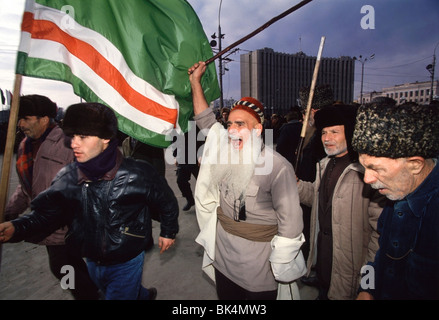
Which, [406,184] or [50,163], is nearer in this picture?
[406,184]

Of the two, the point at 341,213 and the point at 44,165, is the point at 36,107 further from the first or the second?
the point at 341,213

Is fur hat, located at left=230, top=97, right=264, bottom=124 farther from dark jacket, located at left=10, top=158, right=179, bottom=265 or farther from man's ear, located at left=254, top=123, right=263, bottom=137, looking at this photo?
dark jacket, located at left=10, top=158, right=179, bottom=265

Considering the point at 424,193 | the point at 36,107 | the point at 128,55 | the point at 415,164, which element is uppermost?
the point at 128,55

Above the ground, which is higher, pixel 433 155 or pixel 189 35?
pixel 189 35

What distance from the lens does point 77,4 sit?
2.26 metres

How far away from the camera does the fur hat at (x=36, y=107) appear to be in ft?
7.82

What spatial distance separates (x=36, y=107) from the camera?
2.42m

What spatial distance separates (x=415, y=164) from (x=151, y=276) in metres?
3.08

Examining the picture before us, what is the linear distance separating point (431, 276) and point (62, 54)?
303 cm

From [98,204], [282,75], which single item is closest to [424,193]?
[98,204]

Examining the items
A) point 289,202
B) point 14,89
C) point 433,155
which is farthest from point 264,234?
point 14,89

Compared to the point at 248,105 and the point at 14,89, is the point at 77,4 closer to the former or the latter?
the point at 14,89

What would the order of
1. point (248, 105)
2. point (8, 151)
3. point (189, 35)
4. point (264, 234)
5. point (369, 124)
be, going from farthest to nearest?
point (189, 35), point (248, 105), point (264, 234), point (8, 151), point (369, 124)

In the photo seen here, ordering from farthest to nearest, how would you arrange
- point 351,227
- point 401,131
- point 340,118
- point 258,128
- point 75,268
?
1. point 75,268
2. point 340,118
3. point 258,128
4. point 351,227
5. point 401,131
